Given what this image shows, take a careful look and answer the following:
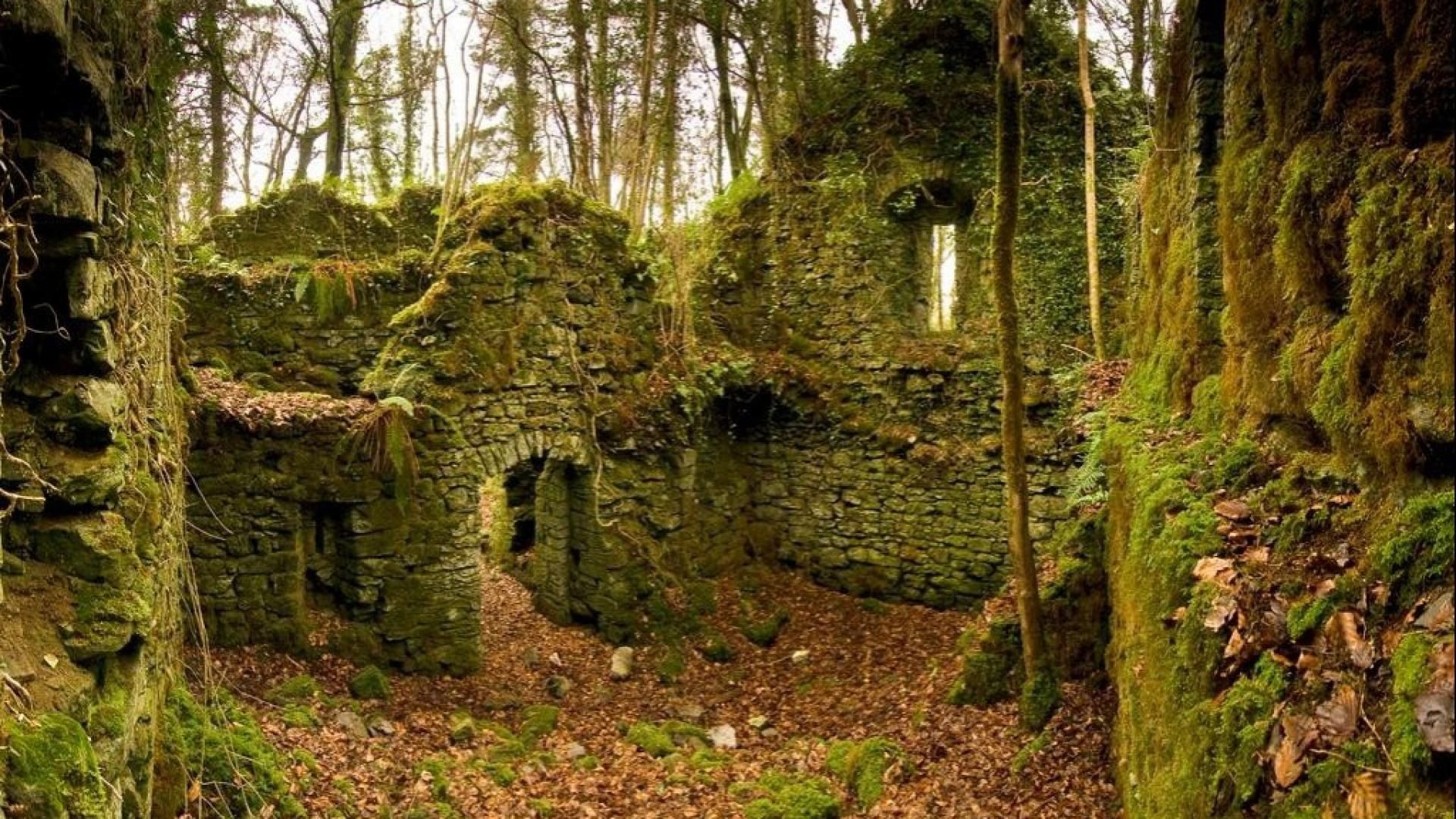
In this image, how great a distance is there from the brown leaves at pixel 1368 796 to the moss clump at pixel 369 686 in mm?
7436

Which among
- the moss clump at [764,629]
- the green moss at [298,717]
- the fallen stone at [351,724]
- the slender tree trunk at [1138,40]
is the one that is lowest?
the moss clump at [764,629]

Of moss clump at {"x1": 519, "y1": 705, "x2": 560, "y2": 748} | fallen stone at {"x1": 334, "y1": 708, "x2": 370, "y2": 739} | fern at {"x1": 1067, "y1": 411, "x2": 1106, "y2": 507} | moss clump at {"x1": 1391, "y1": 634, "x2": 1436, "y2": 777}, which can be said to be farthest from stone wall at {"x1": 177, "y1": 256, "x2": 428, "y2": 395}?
moss clump at {"x1": 1391, "y1": 634, "x2": 1436, "y2": 777}

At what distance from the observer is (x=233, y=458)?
7.62 metres

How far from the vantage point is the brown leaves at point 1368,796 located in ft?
6.32

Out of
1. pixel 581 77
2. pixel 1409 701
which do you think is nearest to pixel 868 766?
pixel 1409 701

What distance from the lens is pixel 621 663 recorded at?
9.38 meters

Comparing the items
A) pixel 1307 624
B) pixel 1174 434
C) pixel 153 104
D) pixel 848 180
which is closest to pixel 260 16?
pixel 848 180

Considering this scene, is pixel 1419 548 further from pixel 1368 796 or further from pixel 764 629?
pixel 764 629

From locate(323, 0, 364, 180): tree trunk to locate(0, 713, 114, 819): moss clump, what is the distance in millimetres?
13570

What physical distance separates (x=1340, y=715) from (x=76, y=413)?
448 centimetres

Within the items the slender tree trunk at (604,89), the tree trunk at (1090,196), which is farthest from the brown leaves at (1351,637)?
the slender tree trunk at (604,89)

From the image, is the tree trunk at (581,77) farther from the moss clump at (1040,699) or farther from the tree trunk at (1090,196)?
the moss clump at (1040,699)

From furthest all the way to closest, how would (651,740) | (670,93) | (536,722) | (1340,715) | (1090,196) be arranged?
(670,93)
(1090,196)
(536,722)
(651,740)
(1340,715)

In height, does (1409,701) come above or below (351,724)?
above
